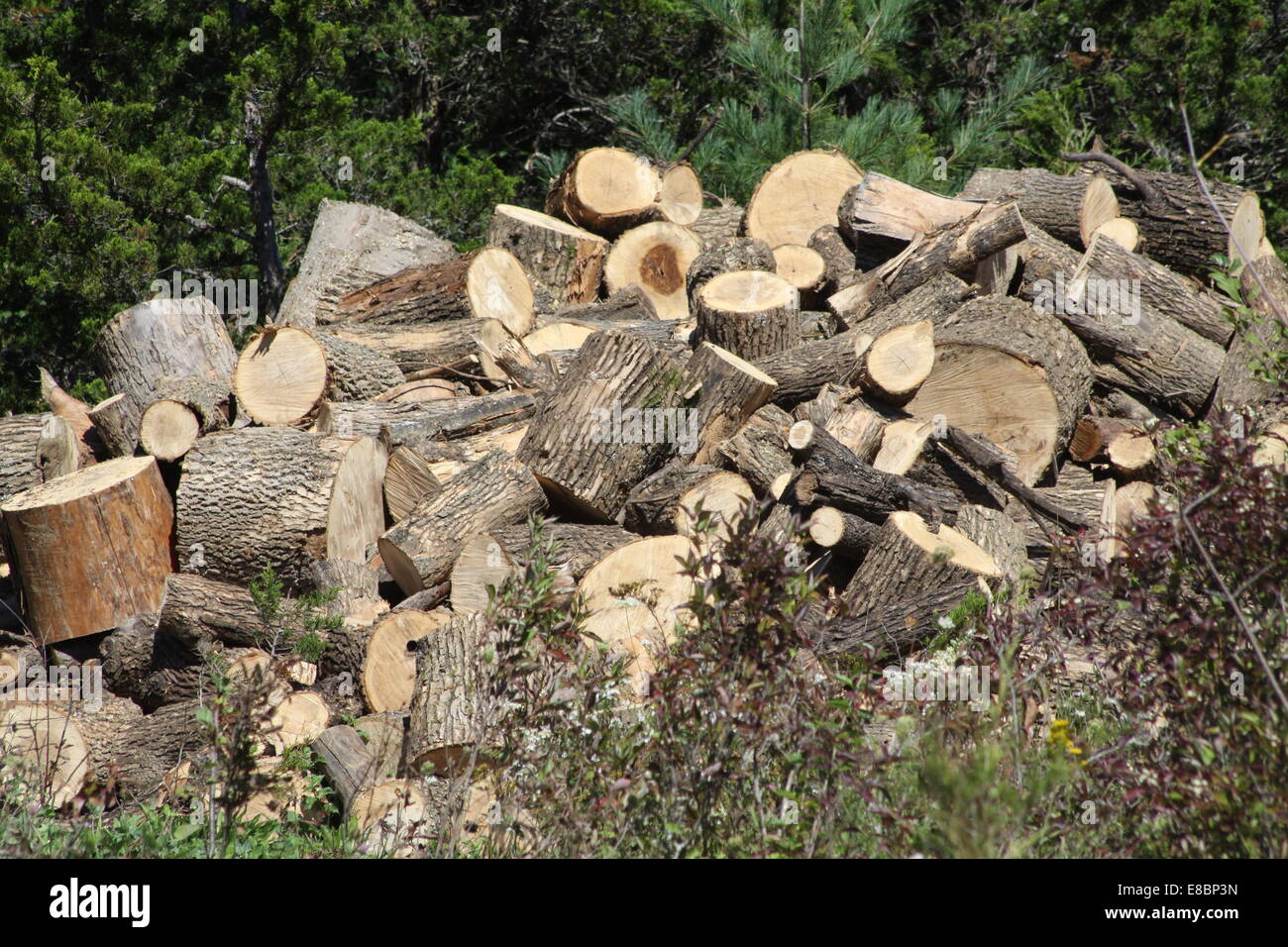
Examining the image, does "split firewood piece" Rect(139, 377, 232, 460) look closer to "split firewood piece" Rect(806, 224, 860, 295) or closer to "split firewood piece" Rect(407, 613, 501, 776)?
"split firewood piece" Rect(407, 613, 501, 776)

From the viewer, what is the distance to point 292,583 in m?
5.38

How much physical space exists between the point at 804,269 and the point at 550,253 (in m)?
1.81

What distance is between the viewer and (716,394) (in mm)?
5469

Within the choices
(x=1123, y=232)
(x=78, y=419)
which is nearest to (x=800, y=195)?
(x=1123, y=232)

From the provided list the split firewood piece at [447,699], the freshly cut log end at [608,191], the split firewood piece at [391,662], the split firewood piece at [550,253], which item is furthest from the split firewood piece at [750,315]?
the split firewood piece at [447,699]

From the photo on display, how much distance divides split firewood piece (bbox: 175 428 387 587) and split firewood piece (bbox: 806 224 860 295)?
11.0 feet

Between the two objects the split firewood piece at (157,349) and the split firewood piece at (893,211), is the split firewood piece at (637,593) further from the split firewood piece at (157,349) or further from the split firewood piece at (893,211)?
the split firewood piece at (893,211)

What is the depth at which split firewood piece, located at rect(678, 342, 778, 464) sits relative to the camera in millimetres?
5445

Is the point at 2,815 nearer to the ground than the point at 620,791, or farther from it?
nearer to the ground

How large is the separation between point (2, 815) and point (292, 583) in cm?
243

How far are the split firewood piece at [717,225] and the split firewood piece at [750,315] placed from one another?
2.23m

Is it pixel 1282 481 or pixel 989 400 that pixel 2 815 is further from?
pixel 989 400

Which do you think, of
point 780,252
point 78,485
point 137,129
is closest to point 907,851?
point 78,485

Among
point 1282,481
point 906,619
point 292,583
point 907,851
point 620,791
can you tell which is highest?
point 1282,481
